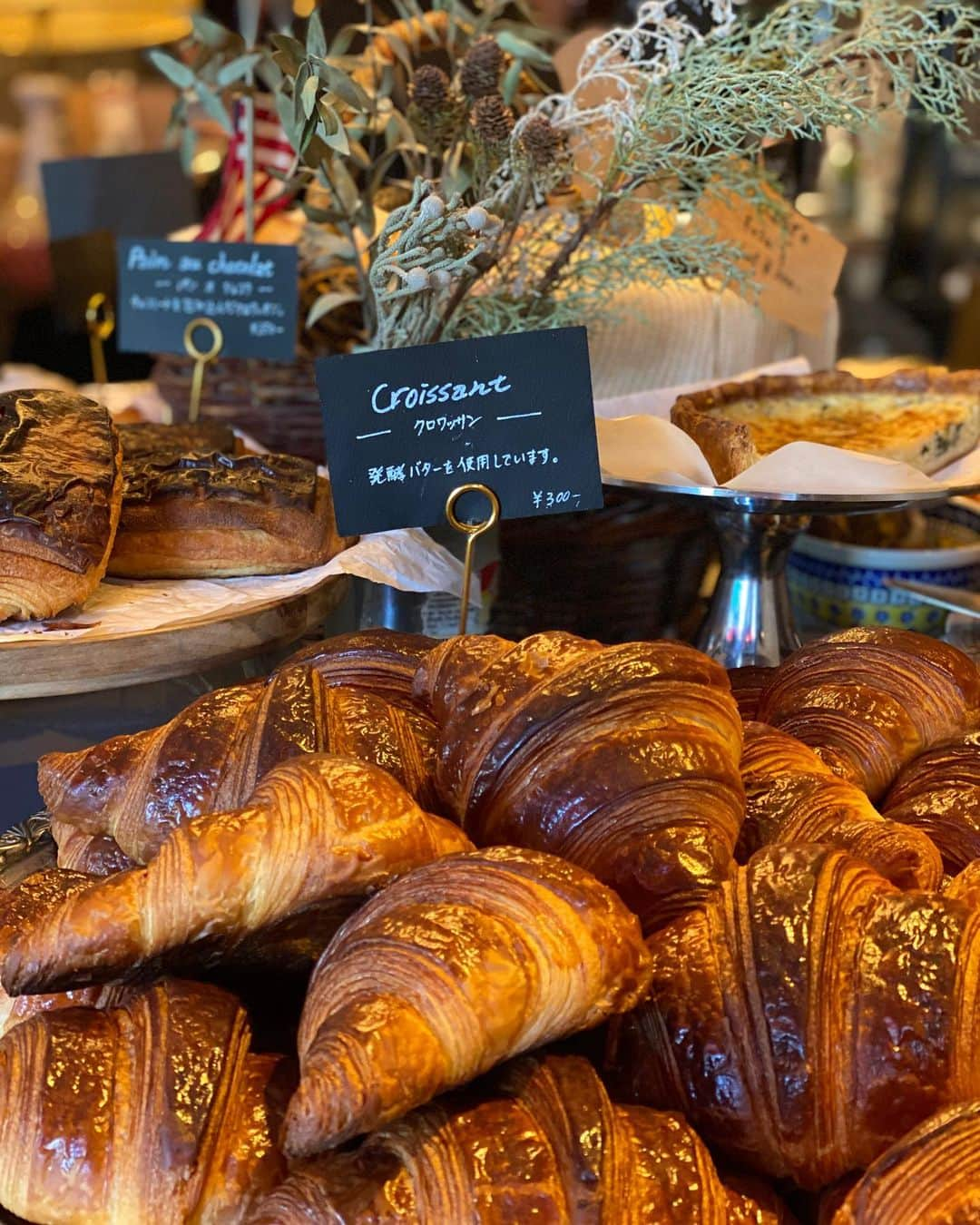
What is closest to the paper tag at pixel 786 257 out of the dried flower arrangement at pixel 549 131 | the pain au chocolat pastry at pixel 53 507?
the dried flower arrangement at pixel 549 131

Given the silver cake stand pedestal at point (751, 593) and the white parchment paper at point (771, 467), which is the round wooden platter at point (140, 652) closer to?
the white parchment paper at point (771, 467)

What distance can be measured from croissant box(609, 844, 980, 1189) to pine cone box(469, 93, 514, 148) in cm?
116

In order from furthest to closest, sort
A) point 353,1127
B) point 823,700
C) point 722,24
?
point 722,24
point 823,700
point 353,1127

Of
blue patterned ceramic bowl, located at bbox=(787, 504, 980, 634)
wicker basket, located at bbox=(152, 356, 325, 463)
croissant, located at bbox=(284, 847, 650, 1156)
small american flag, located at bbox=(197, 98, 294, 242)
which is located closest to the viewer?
croissant, located at bbox=(284, 847, 650, 1156)

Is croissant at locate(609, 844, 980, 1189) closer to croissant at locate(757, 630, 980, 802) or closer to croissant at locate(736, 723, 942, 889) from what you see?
croissant at locate(736, 723, 942, 889)

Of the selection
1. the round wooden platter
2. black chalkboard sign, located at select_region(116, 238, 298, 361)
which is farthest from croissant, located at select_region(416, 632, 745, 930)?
black chalkboard sign, located at select_region(116, 238, 298, 361)

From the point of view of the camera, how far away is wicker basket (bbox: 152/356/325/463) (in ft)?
7.08

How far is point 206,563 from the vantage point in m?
1.64

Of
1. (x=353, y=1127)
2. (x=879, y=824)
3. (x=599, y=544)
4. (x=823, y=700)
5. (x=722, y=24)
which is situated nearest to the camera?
(x=353, y=1127)

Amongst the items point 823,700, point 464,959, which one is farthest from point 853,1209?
point 823,700

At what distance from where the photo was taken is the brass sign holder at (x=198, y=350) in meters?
2.05

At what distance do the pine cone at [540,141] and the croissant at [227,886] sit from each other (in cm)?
105

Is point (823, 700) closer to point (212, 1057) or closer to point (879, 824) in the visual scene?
point (879, 824)

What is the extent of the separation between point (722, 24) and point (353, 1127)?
159 cm
